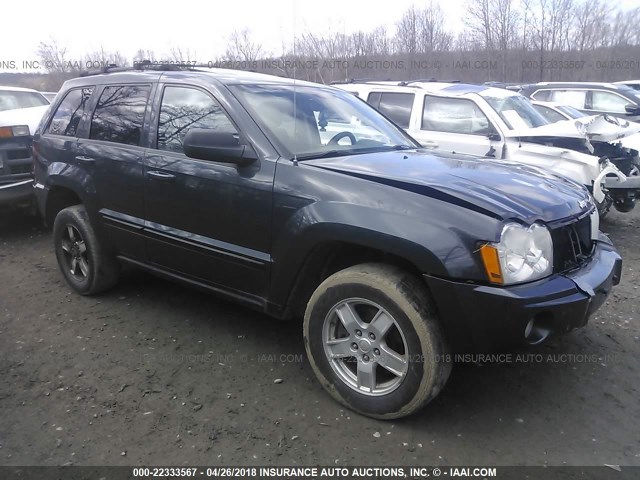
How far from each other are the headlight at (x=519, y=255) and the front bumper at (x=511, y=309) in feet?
0.16

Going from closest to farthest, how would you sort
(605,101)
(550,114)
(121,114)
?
1. (121,114)
2. (550,114)
3. (605,101)

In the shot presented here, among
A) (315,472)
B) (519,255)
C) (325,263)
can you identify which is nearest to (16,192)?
(325,263)

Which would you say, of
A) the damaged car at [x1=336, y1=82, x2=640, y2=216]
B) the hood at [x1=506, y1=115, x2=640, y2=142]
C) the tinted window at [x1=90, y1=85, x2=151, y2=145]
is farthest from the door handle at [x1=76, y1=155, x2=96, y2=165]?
the hood at [x1=506, y1=115, x2=640, y2=142]

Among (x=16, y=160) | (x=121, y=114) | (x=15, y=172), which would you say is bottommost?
(x=15, y=172)

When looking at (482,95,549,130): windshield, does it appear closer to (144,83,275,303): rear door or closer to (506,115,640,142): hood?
(506,115,640,142): hood

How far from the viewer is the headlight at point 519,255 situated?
236 cm

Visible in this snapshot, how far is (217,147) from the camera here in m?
2.96

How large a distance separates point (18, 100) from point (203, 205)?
21.6 feet

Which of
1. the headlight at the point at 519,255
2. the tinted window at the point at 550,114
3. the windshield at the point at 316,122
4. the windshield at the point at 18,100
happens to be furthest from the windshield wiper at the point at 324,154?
the tinted window at the point at 550,114

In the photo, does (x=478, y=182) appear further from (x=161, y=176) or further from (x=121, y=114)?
(x=121, y=114)

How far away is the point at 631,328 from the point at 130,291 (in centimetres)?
406

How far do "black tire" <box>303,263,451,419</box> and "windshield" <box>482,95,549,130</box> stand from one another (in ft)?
15.5

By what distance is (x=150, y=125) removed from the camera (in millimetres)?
3672

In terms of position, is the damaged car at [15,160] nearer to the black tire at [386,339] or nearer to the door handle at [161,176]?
the door handle at [161,176]
